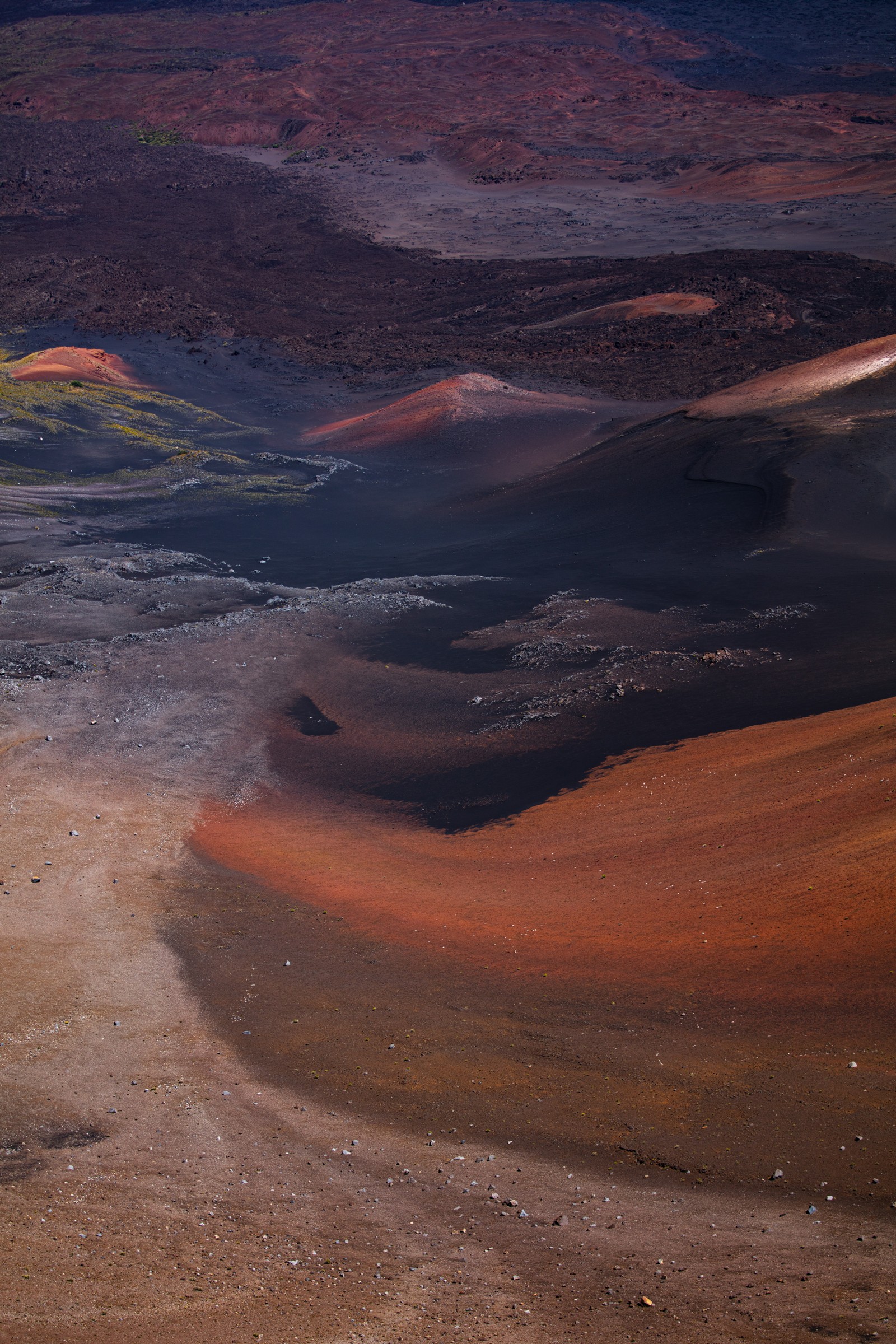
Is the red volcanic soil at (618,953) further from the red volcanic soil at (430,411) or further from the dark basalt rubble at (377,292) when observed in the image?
the dark basalt rubble at (377,292)

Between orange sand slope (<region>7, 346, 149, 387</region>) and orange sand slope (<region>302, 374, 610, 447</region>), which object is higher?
orange sand slope (<region>7, 346, 149, 387</region>)

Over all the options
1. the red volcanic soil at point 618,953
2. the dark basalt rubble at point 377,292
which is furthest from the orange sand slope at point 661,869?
the dark basalt rubble at point 377,292

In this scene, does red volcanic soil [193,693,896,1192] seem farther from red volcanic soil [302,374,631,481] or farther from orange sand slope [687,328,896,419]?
red volcanic soil [302,374,631,481]

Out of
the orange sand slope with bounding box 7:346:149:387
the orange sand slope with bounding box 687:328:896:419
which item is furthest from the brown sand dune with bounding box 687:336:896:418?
the orange sand slope with bounding box 7:346:149:387

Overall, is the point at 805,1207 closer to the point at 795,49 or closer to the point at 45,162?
the point at 45,162

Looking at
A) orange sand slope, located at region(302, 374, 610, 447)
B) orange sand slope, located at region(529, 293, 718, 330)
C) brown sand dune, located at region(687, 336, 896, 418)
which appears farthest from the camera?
orange sand slope, located at region(529, 293, 718, 330)

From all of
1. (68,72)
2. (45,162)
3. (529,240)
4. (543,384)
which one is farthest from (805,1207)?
(68,72)
